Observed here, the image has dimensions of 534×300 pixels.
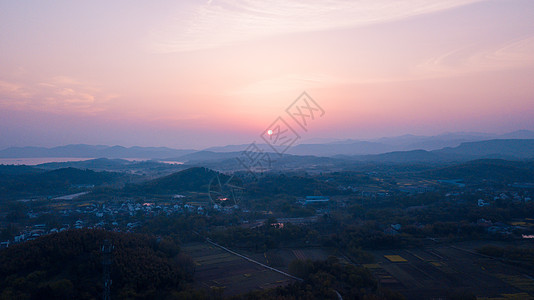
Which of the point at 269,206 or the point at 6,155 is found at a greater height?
the point at 6,155

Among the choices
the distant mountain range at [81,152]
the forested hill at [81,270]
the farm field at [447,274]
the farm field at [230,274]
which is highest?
the distant mountain range at [81,152]

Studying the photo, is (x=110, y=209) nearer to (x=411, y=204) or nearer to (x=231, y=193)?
(x=231, y=193)

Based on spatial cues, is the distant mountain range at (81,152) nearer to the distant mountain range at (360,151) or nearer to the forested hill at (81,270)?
the distant mountain range at (360,151)

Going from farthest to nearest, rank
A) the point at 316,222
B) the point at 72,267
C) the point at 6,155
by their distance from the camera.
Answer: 1. the point at 6,155
2. the point at 316,222
3. the point at 72,267

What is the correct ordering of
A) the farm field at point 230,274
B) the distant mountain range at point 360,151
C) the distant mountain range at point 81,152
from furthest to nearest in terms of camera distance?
the distant mountain range at point 81,152 < the distant mountain range at point 360,151 < the farm field at point 230,274

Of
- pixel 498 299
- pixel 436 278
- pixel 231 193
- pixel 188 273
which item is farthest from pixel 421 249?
pixel 231 193

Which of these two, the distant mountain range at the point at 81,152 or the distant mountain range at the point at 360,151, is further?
the distant mountain range at the point at 81,152

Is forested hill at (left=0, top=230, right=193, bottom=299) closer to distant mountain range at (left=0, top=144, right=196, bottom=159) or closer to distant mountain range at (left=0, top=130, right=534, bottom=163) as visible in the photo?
distant mountain range at (left=0, top=130, right=534, bottom=163)

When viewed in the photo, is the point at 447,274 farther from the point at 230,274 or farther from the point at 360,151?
the point at 360,151

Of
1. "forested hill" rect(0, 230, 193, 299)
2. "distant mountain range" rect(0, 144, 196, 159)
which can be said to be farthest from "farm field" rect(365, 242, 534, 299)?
"distant mountain range" rect(0, 144, 196, 159)

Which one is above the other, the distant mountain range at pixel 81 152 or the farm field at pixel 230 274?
the distant mountain range at pixel 81 152

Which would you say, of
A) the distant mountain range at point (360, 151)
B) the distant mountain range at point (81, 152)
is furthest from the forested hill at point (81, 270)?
the distant mountain range at point (81, 152)
